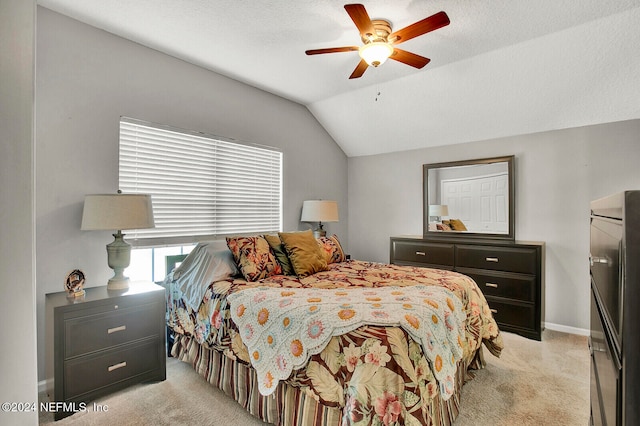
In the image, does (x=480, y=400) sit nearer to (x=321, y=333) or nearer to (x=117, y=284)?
(x=321, y=333)

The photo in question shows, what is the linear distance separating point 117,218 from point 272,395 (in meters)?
1.57

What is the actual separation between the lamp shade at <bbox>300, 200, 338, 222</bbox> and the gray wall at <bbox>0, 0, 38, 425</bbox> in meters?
3.59

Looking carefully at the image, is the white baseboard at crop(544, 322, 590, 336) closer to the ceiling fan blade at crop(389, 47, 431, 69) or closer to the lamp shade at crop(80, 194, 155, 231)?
the ceiling fan blade at crop(389, 47, 431, 69)

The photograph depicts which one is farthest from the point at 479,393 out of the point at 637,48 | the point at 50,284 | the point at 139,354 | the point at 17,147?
the point at 50,284

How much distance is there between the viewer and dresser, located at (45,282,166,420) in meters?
1.99

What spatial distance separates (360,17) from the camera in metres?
1.92

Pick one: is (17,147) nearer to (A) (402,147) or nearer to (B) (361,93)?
(B) (361,93)

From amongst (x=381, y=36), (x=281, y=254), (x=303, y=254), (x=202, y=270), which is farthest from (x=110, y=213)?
(x=381, y=36)

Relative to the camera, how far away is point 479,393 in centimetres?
223

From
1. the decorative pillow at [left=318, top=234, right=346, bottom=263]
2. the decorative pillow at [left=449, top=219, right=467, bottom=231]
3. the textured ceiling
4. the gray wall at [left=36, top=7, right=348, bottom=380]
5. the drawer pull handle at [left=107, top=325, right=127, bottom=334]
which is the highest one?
the textured ceiling

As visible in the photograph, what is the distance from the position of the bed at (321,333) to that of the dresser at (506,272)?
981 mm

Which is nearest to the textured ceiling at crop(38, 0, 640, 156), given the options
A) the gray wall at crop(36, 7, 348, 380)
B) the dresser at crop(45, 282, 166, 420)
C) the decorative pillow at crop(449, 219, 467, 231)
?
the gray wall at crop(36, 7, 348, 380)

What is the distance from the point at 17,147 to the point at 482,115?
158 inches

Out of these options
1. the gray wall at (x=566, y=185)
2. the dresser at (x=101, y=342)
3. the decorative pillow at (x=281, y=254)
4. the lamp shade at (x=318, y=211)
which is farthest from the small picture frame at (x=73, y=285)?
the gray wall at (x=566, y=185)
